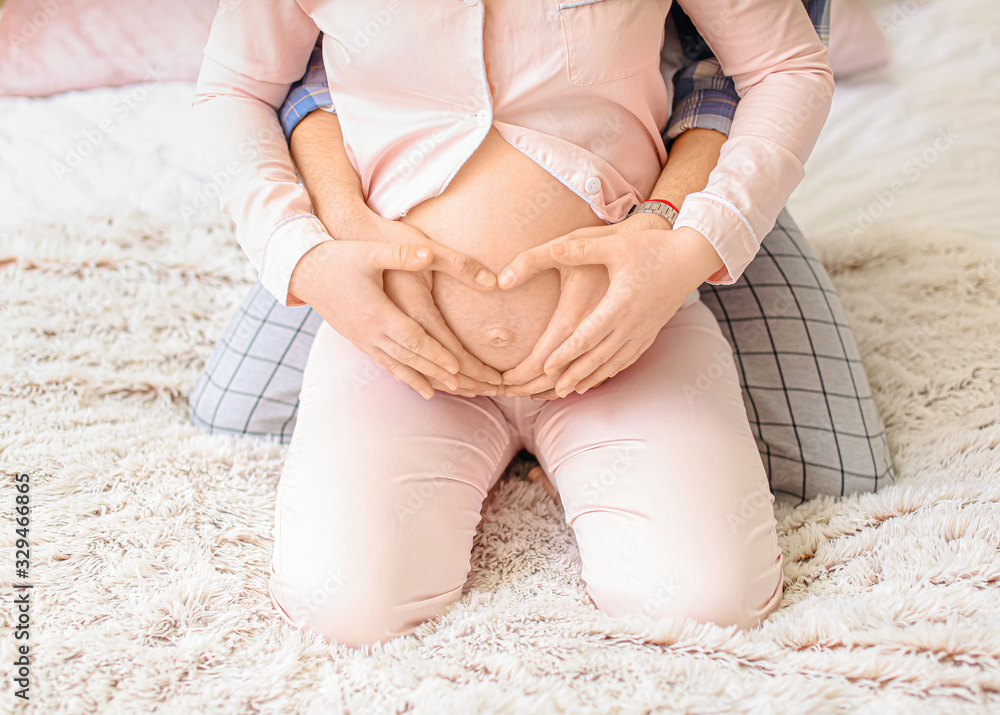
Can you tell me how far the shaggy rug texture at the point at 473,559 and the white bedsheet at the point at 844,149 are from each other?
151mm

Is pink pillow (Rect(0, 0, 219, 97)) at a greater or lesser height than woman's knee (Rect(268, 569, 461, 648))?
greater

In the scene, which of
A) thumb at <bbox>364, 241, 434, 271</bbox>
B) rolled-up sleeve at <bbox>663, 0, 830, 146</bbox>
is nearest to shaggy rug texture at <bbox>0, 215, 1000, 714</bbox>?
thumb at <bbox>364, 241, 434, 271</bbox>

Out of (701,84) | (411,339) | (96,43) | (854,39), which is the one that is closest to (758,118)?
(701,84)

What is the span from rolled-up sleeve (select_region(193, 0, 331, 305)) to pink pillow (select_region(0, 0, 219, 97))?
2.87 feet

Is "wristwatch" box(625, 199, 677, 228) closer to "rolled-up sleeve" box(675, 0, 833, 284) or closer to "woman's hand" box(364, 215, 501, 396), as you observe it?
"rolled-up sleeve" box(675, 0, 833, 284)

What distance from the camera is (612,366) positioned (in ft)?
2.63

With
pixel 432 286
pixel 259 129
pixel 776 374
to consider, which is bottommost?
pixel 776 374

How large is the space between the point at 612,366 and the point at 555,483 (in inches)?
7.8

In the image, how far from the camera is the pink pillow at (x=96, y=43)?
159 cm

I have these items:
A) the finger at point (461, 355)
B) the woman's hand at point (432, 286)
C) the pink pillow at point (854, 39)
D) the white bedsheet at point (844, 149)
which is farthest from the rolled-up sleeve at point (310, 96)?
the pink pillow at point (854, 39)

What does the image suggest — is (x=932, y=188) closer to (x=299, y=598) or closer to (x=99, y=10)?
(x=299, y=598)

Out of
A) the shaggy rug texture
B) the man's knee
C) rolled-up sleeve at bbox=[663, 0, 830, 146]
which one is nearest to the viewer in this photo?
the shaggy rug texture

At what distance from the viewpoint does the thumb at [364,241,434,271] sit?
0.75m

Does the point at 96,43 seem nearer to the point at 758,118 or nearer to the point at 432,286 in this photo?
the point at 432,286
